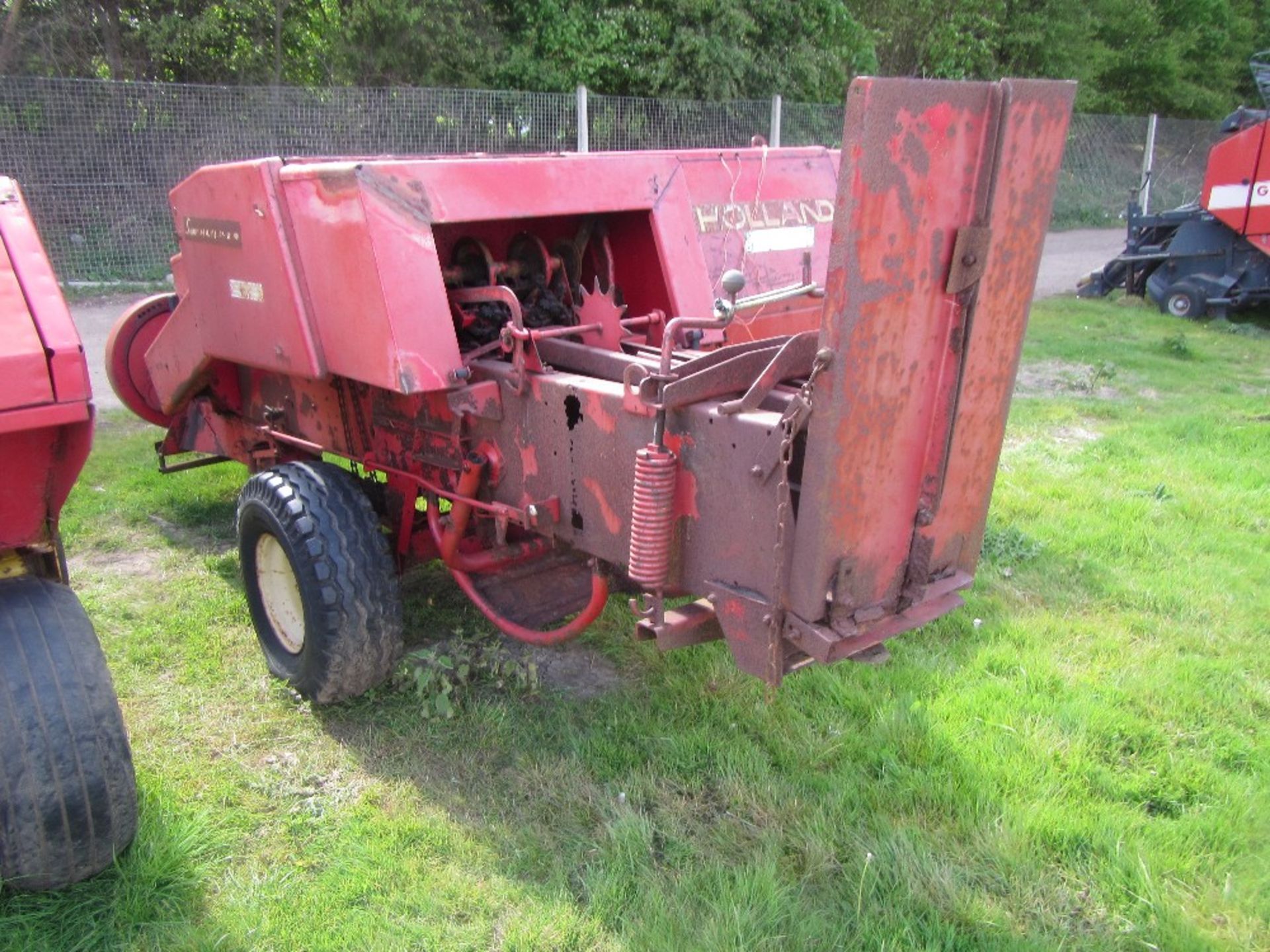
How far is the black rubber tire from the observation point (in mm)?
2465

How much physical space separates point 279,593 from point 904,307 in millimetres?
2491

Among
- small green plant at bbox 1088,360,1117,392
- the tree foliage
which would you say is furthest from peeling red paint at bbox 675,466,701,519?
the tree foliage

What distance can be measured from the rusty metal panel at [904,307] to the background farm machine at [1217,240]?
9.85m

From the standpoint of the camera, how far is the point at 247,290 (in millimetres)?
3584

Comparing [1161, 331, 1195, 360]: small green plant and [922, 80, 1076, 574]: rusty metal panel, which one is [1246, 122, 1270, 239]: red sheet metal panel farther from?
[922, 80, 1076, 574]: rusty metal panel

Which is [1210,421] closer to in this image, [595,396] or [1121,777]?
[1121,777]

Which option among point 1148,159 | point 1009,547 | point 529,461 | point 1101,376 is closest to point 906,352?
point 529,461

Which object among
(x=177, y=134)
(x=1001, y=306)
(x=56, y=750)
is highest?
(x=177, y=134)

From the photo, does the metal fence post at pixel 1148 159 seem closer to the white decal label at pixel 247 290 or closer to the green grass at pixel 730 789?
the green grass at pixel 730 789

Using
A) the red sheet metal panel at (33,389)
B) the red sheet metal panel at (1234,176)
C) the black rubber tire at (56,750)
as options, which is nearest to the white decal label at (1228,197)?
the red sheet metal panel at (1234,176)

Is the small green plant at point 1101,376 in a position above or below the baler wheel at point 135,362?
below

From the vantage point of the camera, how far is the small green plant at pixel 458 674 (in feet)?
11.4

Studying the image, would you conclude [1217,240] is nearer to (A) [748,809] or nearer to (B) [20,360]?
(A) [748,809]

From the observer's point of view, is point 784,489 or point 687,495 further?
point 687,495
